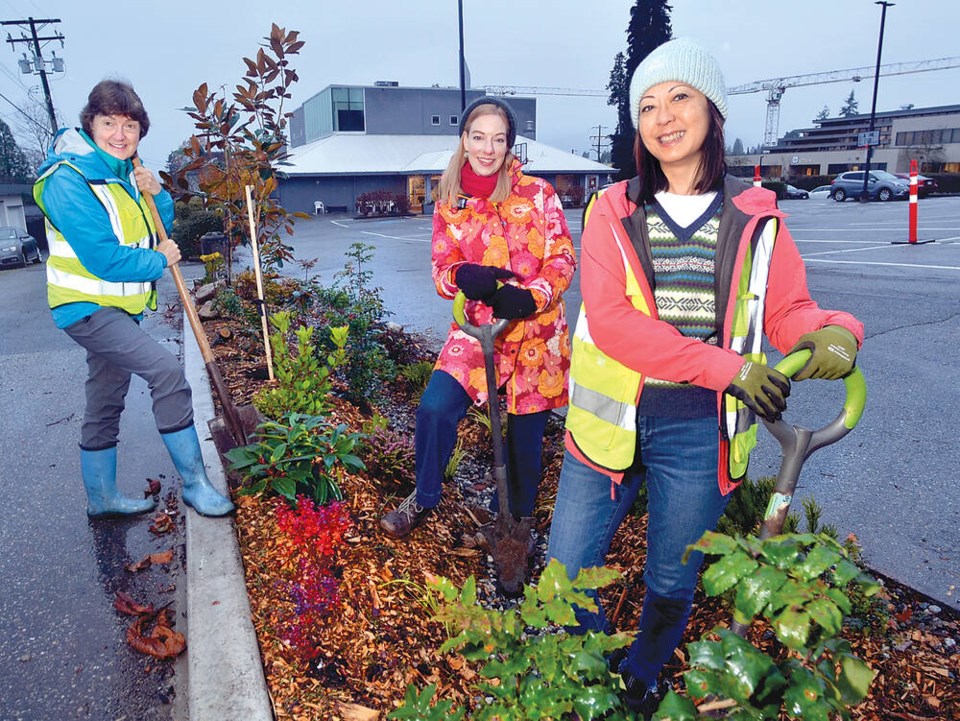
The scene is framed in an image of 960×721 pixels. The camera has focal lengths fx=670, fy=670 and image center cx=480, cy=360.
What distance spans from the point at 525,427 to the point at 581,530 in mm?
907

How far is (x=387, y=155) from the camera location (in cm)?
4178

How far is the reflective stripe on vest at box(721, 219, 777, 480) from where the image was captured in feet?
5.90

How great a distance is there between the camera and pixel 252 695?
2.17m

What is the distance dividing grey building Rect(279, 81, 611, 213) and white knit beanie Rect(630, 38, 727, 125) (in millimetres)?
34538

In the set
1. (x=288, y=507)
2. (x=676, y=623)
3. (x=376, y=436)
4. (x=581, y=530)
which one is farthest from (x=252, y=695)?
(x=376, y=436)

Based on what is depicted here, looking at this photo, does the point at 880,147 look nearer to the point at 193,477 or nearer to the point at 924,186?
the point at 924,186

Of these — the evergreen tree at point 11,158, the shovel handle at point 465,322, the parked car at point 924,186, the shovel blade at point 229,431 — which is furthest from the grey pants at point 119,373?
the evergreen tree at point 11,158

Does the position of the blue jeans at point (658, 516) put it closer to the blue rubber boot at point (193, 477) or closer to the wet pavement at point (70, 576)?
the wet pavement at point (70, 576)

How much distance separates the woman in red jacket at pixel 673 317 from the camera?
1.80m

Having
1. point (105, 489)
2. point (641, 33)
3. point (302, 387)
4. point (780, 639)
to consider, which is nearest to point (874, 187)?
point (641, 33)

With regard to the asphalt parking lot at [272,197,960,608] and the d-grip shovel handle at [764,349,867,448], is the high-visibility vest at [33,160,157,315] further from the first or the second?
the asphalt parking lot at [272,197,960,608]

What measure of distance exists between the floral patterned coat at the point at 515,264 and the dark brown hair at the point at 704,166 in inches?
32.2

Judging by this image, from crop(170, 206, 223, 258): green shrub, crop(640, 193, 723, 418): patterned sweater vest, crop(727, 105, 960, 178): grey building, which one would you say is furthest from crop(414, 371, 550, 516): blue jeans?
crop(727, 105, 960, 178): grey building

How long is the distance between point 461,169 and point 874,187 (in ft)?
116
